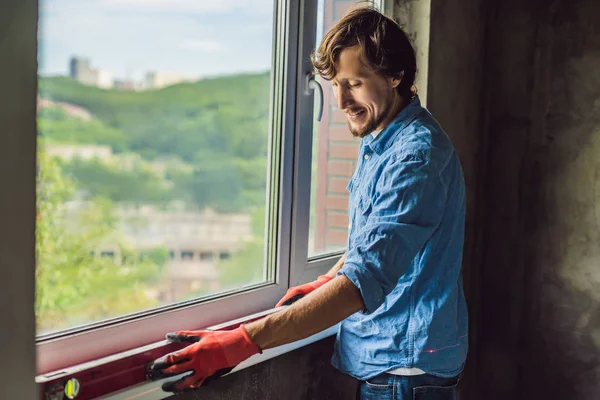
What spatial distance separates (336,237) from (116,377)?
40.1 inches

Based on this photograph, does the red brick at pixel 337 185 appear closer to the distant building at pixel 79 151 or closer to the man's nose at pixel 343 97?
the man's nose at pixel 343 97

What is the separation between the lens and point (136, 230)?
1.37 m

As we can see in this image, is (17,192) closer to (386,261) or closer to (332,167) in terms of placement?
(386,261)

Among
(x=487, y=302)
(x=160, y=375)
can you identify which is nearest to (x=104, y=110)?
(x=160, y=375)

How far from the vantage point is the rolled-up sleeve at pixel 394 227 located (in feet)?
3.98

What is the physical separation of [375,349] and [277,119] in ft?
2.27

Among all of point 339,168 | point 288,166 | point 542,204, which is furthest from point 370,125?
point 542,204

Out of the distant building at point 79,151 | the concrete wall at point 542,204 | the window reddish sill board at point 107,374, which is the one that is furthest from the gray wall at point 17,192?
the concrete wall at point 542,204

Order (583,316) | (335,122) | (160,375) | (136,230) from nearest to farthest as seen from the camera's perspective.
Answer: (160,375)
(136,230)
(335,122)
(583,316)

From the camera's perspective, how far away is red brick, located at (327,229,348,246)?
205 centimetres

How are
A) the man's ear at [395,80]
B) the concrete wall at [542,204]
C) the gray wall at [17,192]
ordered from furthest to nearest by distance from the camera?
the concrete wall at [542,204] < the man's ear at [395,80] < the gray wall at [17,192]

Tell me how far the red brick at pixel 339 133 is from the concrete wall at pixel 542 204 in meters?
0.84

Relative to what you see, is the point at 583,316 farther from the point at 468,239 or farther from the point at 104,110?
the point at 104,110

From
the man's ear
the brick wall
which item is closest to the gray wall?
the man's ear
